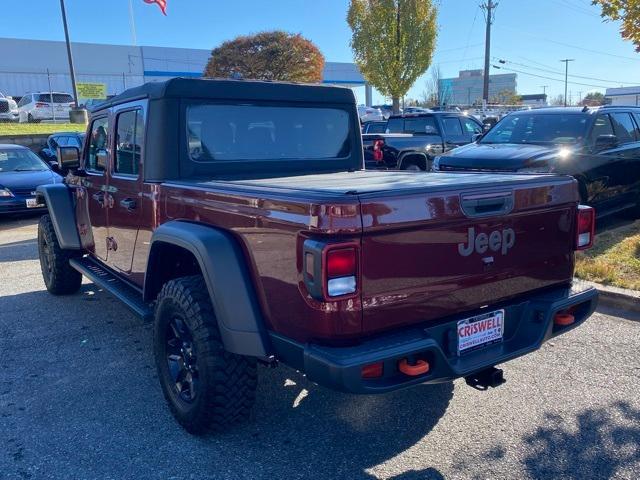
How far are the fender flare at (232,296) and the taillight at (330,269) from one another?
467 mm

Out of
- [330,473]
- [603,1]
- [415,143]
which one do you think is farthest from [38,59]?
[330,473]

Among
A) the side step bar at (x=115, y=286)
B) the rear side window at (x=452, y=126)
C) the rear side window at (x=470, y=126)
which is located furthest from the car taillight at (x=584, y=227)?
the rear side window at (x=470, y=126)

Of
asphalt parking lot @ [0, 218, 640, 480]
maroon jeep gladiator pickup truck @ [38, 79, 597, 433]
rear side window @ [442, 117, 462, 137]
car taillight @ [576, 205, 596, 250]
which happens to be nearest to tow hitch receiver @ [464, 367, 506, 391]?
maroon jeep gladiator pickup truck @ [38, 79, 597, 433]

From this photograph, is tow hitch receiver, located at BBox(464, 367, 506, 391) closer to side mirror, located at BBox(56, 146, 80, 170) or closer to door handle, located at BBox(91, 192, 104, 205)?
door handle, located at BBox(91, 192, 104, 205)

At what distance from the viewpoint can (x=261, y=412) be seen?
3.54 m

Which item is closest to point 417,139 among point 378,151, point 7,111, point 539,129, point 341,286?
point 378,151

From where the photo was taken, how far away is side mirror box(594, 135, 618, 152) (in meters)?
7.55

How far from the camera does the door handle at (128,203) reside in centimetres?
404

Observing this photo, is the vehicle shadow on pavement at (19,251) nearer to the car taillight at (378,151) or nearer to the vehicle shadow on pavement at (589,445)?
the car taillight at (378,151)

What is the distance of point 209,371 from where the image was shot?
3.01 metres

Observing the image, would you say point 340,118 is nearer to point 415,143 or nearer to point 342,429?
point 342,429

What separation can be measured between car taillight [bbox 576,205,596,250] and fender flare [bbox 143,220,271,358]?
197cm

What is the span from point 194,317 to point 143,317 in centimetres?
83

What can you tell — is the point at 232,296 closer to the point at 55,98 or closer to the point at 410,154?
the point at 410,154
